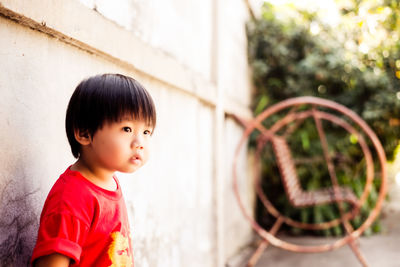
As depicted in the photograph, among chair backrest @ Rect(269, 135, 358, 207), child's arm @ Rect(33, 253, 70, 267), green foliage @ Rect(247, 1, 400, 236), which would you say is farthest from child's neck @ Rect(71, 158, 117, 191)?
green foliage @ Rect(247, 1, 400, 236)

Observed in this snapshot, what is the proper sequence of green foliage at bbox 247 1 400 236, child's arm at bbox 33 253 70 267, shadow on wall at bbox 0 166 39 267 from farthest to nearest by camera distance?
green foliage at bbox 247 1 400 236 < shadow on wall at bbox 0 166 39 267 < child's arm at bbox 33 253 70 267

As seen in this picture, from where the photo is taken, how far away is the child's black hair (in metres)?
1.12

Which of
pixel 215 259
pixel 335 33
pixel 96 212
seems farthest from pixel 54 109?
pixel 335 33

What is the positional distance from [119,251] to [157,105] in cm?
115

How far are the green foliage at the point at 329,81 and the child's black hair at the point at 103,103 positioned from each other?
384cm

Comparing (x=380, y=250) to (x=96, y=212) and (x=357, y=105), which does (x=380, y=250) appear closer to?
(x=357, y=105)

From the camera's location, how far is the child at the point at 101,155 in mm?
1086

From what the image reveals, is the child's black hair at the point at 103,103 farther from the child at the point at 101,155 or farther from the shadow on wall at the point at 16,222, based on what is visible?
the shadow on wall at the point at 16,222

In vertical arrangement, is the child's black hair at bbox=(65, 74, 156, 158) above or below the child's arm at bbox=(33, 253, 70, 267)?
above

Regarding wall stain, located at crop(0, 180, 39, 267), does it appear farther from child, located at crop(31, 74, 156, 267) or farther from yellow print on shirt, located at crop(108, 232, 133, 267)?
yellow print on shirt, located at crop(108, 232, 133, 267)

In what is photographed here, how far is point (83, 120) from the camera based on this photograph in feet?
3.74

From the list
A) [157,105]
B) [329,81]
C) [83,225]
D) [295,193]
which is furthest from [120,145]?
[329,81]

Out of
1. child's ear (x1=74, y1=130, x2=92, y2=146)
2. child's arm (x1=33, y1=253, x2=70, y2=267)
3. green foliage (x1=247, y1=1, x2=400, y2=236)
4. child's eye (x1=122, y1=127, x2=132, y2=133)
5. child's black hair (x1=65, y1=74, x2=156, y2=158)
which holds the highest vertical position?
green foliage (x1=247, y1=1, x2=400, y2=236)

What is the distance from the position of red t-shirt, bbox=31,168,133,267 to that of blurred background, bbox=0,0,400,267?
17 centimetres
